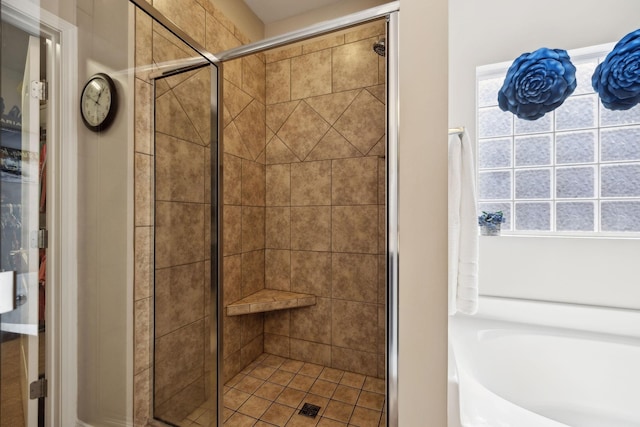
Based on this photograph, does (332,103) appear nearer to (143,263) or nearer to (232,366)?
(143,263)

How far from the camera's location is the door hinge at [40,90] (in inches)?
31.5

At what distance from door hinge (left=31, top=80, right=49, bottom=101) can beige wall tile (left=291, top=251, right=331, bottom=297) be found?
5.31 feet

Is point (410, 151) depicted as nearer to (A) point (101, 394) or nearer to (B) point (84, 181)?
(B) point (84, 181)

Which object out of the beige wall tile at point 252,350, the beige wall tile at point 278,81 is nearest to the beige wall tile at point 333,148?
the beige wall tile at point 278,81

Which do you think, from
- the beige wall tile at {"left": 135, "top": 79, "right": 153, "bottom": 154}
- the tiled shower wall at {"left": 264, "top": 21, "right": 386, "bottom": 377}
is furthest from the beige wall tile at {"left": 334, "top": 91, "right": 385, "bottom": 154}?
the beige wall tile at {"left": 135, "top": 79, "right": 153, "bottom": 154}

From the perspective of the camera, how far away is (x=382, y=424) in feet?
4.66

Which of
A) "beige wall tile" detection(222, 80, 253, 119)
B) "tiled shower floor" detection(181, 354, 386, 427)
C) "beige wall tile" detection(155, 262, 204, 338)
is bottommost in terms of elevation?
"tiled shower floor" detection(181, 354, 386, 427)

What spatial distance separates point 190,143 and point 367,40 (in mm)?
1528

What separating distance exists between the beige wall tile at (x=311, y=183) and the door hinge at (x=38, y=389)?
5.21 ft

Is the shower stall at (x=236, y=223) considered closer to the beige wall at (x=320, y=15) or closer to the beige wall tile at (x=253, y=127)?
the beige wall tile at (x=253, y=127)

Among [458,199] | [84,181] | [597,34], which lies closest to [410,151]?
[458,199]

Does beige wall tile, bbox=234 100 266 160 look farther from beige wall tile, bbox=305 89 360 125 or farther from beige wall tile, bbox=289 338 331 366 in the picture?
beige wall tile, bbox=289 338 331 366

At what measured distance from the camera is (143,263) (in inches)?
43.3

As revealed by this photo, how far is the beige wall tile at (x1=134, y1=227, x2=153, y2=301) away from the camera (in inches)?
42.5
